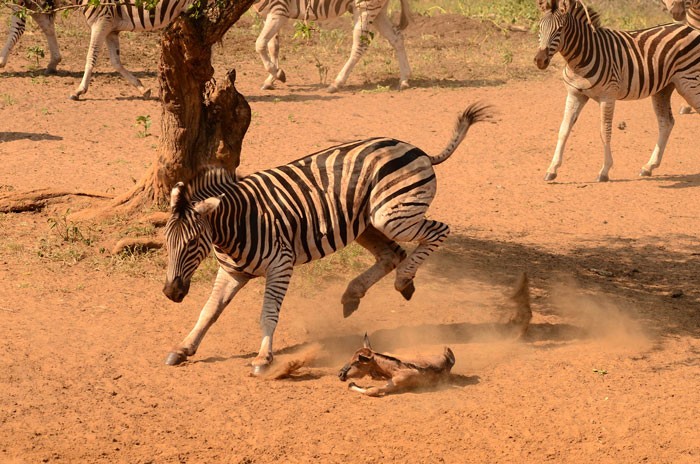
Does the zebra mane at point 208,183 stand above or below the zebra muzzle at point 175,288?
above

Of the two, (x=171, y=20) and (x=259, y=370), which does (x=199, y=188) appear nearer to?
(x=259, y=370)

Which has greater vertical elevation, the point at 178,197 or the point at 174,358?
the point at 178,197

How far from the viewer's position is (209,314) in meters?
7.11

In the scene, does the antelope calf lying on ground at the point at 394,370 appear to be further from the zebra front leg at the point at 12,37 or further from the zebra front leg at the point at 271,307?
the zebra front leg at the point at 12,37

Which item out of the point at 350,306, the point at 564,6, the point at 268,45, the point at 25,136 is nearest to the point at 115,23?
the point at 268,45

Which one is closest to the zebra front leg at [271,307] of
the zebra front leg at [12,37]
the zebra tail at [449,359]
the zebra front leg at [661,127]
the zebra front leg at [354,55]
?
the zebra tail at [449,359]

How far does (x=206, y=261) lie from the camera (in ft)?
29.7

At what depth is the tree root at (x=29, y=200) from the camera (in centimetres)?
1009

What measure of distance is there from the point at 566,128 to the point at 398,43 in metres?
5.00

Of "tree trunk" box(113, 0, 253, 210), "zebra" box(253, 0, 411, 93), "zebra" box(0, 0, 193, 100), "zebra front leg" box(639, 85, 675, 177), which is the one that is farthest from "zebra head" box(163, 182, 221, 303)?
"zebra" box(253, 0, 411, 93)

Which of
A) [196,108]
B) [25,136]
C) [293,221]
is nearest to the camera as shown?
[293,221]

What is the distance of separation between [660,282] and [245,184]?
4.20m

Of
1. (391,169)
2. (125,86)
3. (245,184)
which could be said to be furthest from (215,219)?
(125,86)

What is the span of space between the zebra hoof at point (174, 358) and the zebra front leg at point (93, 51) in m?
8.54
